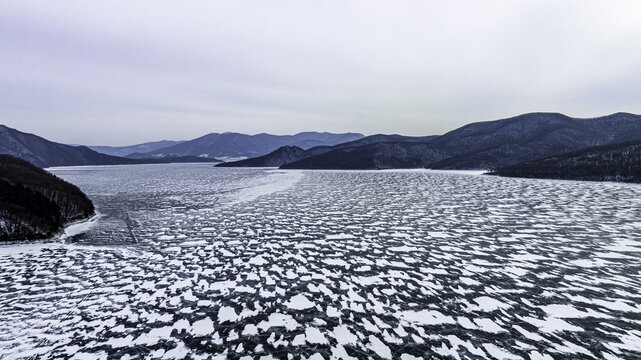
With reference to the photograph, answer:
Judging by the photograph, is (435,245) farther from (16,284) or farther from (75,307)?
(16,284)

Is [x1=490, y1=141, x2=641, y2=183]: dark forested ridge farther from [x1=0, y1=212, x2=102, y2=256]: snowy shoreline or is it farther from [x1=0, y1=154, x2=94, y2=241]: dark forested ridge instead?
[x1=0, y1=154, x2=94, y2=241]: dark forested ridge

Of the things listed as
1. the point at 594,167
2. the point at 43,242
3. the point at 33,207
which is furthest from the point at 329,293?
the point at 594,167

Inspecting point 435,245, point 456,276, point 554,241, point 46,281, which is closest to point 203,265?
point 46,281

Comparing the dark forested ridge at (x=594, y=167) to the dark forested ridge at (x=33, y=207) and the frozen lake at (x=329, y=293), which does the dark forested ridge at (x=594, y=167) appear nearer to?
the frozen lake at (x=329, y=293)

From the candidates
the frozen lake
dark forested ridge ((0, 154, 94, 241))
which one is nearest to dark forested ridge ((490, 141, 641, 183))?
the frozen lake

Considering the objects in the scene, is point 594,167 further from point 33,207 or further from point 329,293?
point 33,207

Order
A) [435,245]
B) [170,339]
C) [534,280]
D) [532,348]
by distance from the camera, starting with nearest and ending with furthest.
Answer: [532,348] < [170,339] < [534,280] < [435,245]
